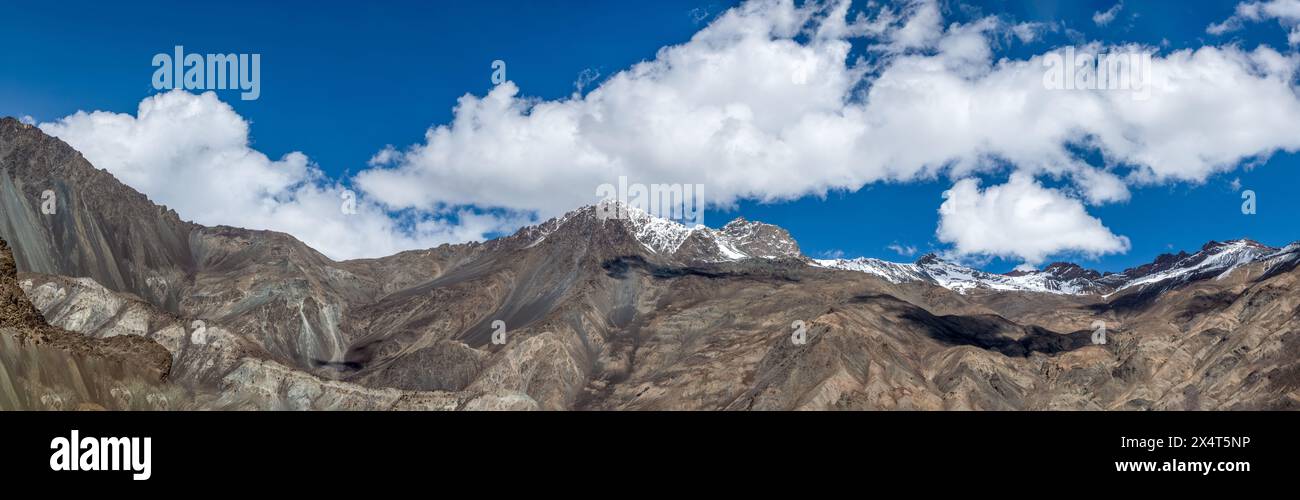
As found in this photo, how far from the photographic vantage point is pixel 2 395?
89.9 meters
